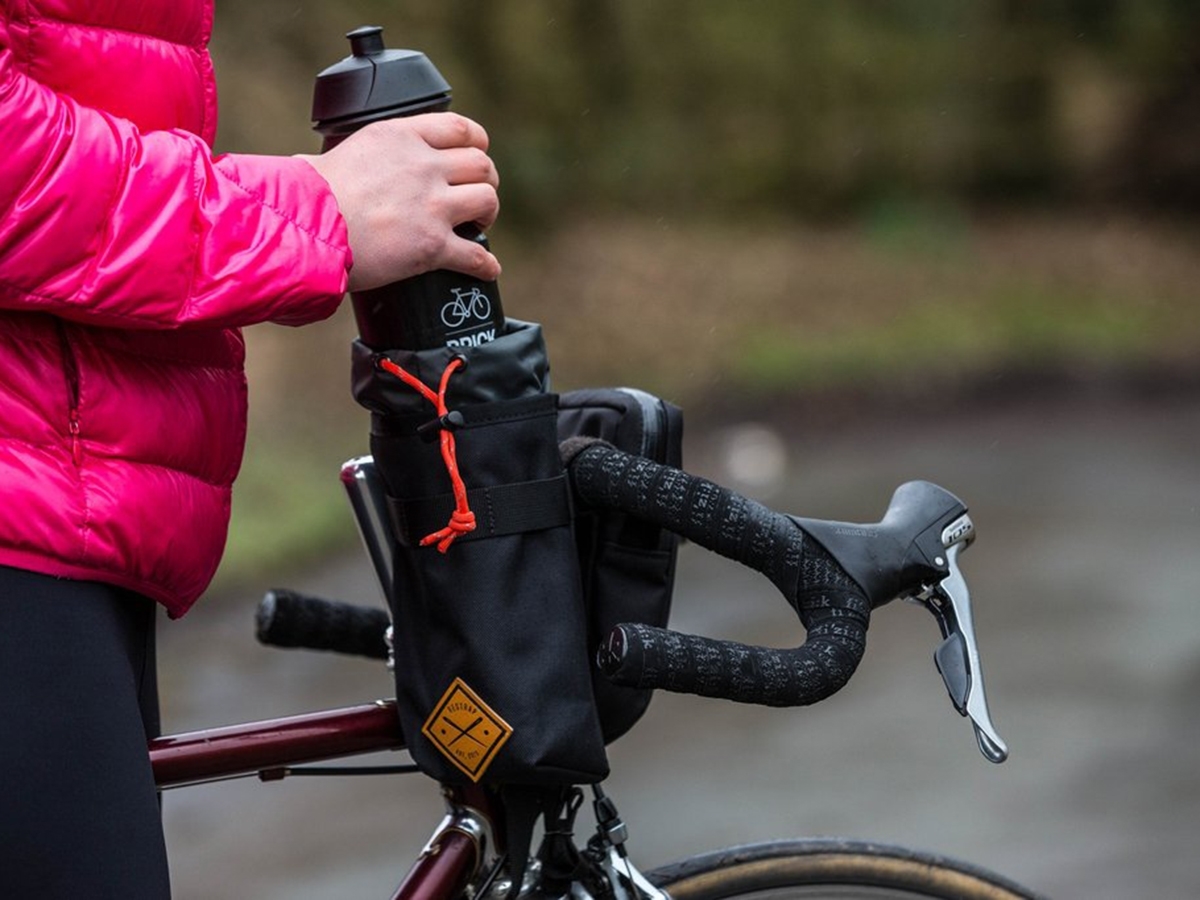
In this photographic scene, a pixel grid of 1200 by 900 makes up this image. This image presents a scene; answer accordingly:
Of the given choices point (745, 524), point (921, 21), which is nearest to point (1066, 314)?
point (921, 21)

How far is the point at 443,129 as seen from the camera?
59.6 inches


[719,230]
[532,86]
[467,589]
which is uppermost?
[467,589]

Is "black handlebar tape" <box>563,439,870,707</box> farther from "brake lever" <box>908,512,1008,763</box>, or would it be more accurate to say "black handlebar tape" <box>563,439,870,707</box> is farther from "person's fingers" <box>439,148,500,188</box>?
"person's fingers" <box>439,148,500,188</box>

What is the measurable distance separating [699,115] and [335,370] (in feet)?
14.8

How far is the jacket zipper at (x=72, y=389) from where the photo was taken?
1.42 m

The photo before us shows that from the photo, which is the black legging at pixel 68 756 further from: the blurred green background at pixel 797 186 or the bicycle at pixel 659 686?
the blurred green background at pixel 797 186

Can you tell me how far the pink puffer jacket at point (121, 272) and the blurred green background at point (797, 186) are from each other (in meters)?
6.36

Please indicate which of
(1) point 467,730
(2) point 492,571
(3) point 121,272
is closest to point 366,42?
(3) point 121,272

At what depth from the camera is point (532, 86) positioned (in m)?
10.8

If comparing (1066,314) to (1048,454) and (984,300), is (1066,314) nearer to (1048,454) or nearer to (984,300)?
(984,300)

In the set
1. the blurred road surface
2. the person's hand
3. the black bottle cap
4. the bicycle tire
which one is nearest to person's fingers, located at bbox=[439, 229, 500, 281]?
the person's hand

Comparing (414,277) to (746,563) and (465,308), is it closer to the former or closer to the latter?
(465,308)

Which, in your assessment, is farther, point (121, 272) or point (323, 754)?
point (323, 754)

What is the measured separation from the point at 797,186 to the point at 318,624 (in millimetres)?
11107
